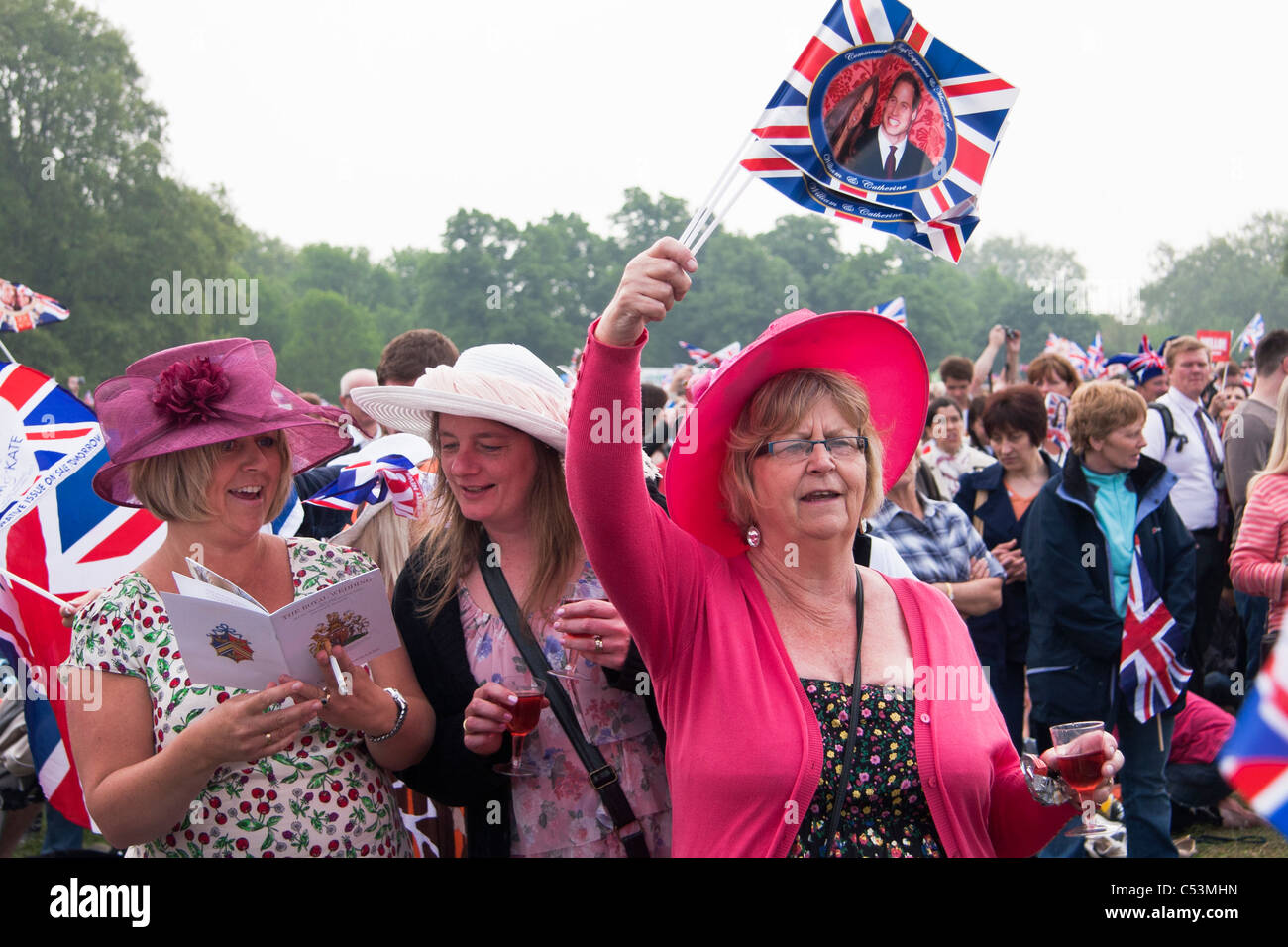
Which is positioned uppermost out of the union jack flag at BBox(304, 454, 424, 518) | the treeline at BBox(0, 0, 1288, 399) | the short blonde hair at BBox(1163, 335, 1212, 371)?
the treeline at BBox(0, 0, 1288, 399)

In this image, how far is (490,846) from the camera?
278 centimetres

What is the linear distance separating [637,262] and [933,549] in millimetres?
3356

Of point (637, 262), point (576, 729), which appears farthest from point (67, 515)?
point (637, 262)

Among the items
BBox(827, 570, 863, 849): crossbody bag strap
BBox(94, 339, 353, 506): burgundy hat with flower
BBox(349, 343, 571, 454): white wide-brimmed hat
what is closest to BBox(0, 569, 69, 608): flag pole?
BBox(94, 339, 353, 506): burgundy hat with flower

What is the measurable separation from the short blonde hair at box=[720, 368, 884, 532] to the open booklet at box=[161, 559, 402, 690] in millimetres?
818

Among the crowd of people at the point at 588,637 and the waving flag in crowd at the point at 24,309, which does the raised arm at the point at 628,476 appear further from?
the waving flag in crowd at the point at 24,309

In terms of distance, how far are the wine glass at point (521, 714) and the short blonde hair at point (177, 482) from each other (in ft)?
2.80

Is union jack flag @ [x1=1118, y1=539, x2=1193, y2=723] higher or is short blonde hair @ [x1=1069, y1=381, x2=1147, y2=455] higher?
short blonde hair @ [x1=1069, y1=381, x2=1147, y2=455]

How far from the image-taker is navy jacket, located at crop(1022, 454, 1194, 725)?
4883 mm

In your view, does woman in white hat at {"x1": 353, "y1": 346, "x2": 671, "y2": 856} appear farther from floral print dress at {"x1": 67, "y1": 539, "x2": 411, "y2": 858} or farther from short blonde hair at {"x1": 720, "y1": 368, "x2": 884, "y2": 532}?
short blonde hair at {"x1": 720, "y1": 368, "x2": 884, "y2": 532}

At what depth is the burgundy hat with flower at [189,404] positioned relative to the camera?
8.92 ft

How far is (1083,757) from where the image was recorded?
2186 millimetres

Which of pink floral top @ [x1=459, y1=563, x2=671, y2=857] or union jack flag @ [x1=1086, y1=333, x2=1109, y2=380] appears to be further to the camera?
union jack flag @ [x1=1086, y1=333, x2=1109, y2=380]
